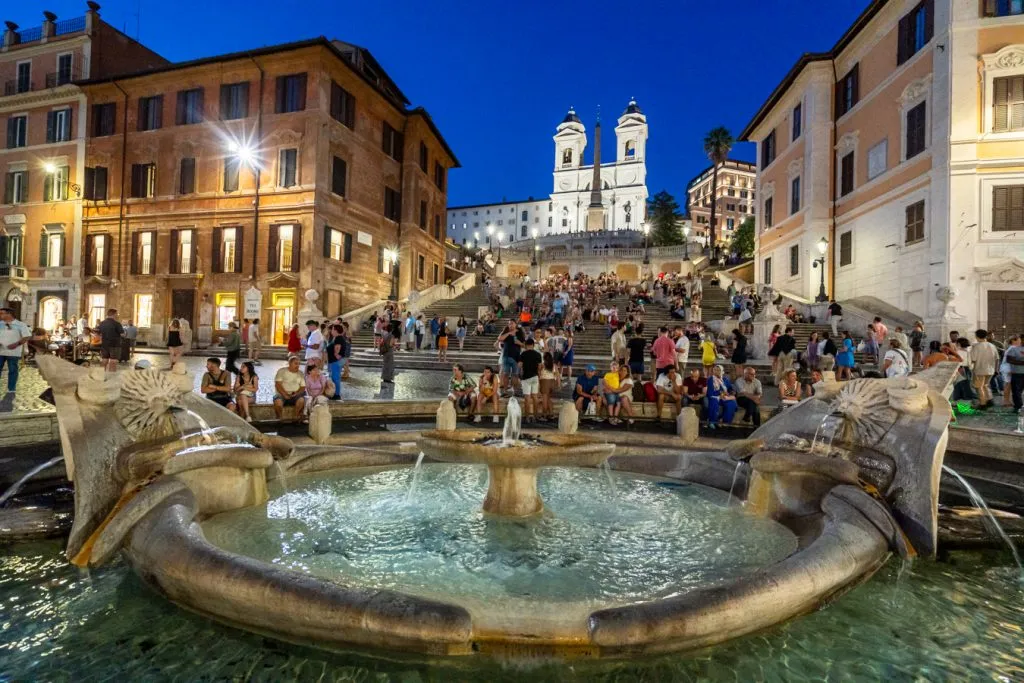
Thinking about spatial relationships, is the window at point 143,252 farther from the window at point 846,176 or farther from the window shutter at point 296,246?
the window at point 846,176

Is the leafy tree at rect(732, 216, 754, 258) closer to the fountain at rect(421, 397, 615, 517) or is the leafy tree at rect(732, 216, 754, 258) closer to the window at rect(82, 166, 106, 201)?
the window at rect(82, 166, 106, 201)

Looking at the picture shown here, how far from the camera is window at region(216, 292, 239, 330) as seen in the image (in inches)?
1097

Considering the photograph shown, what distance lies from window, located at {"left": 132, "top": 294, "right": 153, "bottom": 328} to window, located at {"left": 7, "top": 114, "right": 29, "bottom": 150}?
1343 centimetres

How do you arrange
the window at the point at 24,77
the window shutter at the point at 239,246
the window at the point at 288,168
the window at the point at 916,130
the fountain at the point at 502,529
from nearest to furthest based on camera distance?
1. the fountain at the point at 502,529
2. the window at the point at 916,130
3. the window at the point at 288,168
4. the window shutter at the point at 239,246
5. the window at the point at 24,77

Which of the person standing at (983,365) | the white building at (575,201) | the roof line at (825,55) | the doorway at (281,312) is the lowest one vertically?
the person standing at (983,365)

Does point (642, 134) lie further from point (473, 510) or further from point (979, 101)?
point (473, 510)

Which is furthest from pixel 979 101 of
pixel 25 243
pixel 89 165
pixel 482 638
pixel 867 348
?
pixel 25 243

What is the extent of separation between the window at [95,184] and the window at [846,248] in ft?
123

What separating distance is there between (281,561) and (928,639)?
166 inches

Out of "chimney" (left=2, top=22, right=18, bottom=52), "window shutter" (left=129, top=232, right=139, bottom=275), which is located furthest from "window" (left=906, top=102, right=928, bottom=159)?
"chimney" (left=2, top=22, right=18, bottom=52)

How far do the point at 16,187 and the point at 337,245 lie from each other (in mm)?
21465

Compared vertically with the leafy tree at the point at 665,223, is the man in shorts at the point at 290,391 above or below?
below

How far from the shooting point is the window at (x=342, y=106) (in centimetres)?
2795

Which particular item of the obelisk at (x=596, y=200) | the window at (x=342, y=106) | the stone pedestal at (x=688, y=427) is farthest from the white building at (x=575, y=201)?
the stone pedestal at (x=688, y=427)
